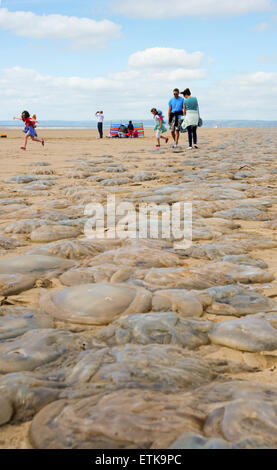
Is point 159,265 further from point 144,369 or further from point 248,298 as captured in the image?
point 144,369

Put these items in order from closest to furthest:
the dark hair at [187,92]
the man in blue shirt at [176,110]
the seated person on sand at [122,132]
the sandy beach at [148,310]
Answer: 1. the sandy beach at [148,310]
2. the dark hair at [187,92]
3. the man in blue shirt at [176,110]
4. the seated person on sand at [122,132]

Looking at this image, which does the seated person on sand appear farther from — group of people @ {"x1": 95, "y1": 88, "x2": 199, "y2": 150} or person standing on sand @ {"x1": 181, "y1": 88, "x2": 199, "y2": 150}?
person standing on sand @ {"x1": 181, "y1": 88, "x2": 199, "y2": 150}

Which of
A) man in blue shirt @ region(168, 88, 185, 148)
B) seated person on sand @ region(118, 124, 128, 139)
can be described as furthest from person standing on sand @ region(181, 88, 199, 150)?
seated person on sand @ region(118, 124, 128, 139)

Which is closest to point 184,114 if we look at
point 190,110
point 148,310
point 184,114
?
point 184,114

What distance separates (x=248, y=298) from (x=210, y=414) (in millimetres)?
881

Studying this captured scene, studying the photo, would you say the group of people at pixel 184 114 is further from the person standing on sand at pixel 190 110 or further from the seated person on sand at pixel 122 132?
the seated person on sand at pixel 122 132

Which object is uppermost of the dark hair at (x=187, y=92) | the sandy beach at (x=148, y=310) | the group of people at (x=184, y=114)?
the dark hair at (x=187, y=92)

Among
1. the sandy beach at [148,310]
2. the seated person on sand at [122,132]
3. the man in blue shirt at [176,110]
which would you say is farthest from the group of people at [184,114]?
the seated person on sand at [122,132]

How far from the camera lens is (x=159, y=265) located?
7.91 feet

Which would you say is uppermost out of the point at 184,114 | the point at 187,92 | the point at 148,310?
the point at 187,92

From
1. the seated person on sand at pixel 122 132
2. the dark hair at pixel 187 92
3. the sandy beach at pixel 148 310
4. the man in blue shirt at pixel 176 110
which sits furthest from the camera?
the seated person on sand at pixel 122 132

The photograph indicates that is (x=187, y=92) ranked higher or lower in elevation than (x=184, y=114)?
higher

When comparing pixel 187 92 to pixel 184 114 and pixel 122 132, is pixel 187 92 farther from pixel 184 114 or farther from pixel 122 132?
pixel 122 132

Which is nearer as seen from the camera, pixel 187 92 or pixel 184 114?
pixel 187 92
